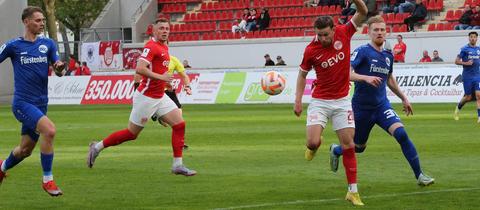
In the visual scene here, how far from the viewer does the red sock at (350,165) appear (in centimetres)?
1210

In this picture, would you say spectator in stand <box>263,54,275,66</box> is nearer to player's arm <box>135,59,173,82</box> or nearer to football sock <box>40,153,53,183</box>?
player's arm <box>135,59,173,82</box>

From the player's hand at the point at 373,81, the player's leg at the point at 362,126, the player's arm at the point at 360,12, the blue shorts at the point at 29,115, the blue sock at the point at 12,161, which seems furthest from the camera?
the player's leg at the point at 362,126

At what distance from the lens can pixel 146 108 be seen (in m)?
15.7

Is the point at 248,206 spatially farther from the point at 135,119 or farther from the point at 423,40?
the point at 423,40

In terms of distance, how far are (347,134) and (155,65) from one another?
420 cm

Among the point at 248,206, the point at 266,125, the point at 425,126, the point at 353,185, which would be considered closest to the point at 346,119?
the point at 353,185

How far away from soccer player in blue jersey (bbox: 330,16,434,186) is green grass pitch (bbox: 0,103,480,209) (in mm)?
594

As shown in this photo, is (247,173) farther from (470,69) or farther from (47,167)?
(470,69)

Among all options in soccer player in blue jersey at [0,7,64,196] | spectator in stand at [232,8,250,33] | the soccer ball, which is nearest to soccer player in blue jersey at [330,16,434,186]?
the soccer ball

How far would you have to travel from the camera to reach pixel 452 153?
18.2 m

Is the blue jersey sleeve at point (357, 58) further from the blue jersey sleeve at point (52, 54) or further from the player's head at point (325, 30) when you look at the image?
the blue jersey sleeve at point (52, 54)

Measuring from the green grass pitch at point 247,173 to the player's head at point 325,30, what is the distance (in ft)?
5.98

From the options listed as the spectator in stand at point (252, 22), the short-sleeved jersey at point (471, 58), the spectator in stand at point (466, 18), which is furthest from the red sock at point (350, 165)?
the spectator in stand at point (252, 22)

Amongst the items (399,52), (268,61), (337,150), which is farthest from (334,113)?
(268,61)
